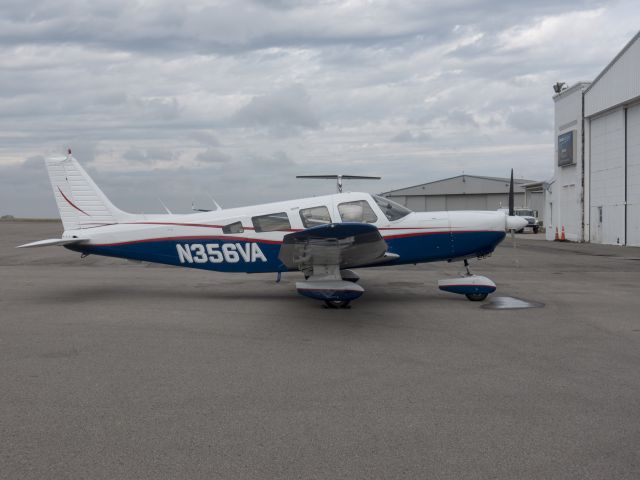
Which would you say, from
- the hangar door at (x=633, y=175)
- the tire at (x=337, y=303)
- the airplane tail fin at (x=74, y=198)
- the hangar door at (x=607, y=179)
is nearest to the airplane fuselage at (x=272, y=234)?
the airplane tail fin at (x=74, y=198)

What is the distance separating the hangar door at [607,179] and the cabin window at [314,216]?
22.0 metres

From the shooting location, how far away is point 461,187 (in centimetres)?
4759

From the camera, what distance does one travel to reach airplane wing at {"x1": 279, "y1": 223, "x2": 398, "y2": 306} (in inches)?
340

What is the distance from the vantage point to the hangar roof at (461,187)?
4680cm

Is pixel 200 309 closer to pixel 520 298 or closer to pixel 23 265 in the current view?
pixel 520 298

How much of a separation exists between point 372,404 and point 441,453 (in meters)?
1.07

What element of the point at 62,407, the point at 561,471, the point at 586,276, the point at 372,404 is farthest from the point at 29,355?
the point at 586,276

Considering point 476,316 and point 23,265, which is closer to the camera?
point 476,316

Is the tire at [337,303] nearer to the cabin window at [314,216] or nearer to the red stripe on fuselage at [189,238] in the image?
the cabin window at [314,216]

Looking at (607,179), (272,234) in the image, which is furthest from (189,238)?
(607,179)

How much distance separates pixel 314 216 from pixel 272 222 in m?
0.80

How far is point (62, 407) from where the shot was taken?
4.73 metres

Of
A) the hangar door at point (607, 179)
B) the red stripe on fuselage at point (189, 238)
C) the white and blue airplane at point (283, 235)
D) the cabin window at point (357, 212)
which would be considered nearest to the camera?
the white and blue airplane at point (283, 235)

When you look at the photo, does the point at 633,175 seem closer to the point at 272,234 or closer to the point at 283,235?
the point at 283,235
